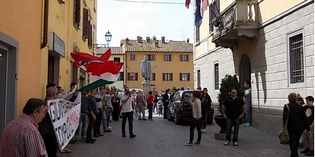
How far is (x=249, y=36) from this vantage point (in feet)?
64.9

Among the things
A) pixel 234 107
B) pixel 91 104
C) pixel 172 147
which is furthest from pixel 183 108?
pixel 172 147

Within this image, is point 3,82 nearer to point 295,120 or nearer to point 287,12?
point 295,120

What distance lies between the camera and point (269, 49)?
18.2m

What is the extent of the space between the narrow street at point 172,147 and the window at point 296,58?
7.06 ft

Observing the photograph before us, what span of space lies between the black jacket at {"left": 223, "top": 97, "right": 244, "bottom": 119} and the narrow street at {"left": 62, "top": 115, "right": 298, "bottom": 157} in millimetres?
906

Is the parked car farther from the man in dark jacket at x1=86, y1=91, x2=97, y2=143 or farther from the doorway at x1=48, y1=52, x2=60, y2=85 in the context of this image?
the man in dark jacket at x1=86, y1=91, x2=97, y2=143

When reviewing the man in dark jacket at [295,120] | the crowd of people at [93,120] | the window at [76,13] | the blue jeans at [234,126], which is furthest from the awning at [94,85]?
the man in dark jacket at [295,120]

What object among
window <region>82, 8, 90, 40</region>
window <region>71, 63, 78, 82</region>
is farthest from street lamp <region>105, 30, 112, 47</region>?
window <region>71, 63, 78, 82</region>

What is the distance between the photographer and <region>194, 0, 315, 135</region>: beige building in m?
15.0

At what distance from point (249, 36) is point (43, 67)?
993cm

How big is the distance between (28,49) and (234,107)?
5970mm

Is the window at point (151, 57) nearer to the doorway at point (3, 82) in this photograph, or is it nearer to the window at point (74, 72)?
the window at point (74, 72)

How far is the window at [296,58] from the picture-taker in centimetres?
1548

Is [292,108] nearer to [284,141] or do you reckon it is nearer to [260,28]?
[284,141]
